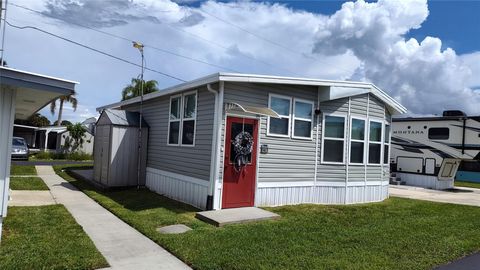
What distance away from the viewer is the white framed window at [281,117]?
9102 mm

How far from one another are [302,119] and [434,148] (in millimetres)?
10510

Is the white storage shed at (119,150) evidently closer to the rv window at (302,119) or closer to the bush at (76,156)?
the rv window at (302,119)

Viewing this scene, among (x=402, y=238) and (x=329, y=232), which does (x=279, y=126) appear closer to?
(x=329, y=232)

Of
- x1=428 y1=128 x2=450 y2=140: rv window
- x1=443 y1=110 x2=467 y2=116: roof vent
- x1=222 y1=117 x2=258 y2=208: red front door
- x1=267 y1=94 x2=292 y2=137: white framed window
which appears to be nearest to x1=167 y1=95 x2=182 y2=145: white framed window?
x1=222 y1=117 x2=258 y2=208: red front door

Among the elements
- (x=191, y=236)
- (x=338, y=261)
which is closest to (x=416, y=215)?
(x=338, y=261)

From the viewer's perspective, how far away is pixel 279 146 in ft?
30.2

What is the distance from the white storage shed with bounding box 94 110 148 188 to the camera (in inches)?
437

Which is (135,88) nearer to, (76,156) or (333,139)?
(76,156)

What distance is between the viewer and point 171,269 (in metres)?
4.76

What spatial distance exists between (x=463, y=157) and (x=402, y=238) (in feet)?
39.4

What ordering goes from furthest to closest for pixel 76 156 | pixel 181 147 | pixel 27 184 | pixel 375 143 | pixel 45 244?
1. pixel 76 156
2. pixel 27 184
3. pixel 375 143
4. pixel 181 147
5. pixel 45 244

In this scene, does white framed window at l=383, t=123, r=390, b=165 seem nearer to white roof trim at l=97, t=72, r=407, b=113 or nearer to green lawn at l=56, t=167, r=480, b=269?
white roof trim at l=97, t=72, r=407, b=113

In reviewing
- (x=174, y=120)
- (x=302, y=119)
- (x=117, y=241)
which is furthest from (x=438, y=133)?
(x=117, y=241)

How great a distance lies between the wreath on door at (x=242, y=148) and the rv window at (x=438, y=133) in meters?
12.4
